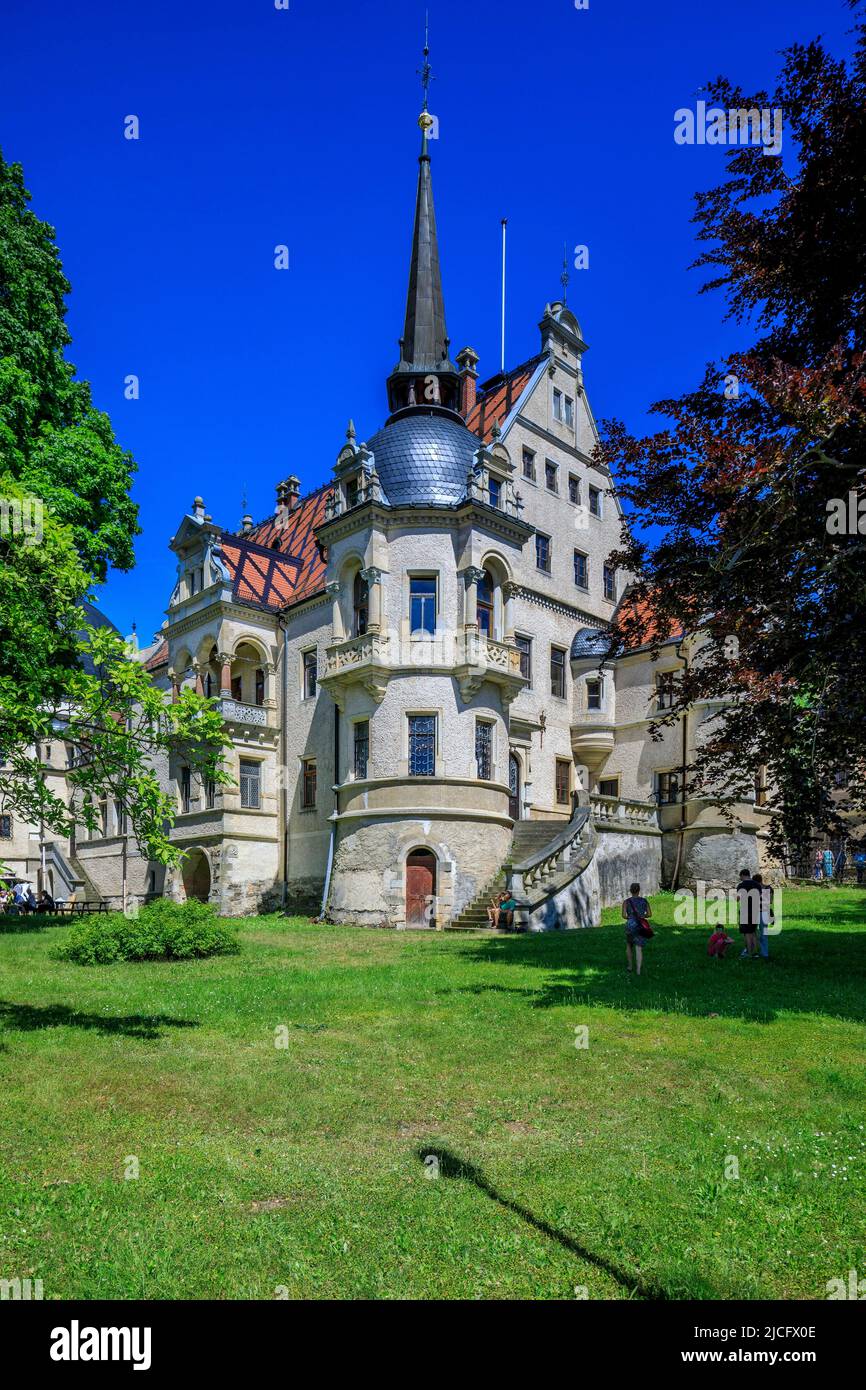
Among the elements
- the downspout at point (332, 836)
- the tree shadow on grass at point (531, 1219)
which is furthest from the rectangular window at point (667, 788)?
the tree shadow on grass at point (531, 1219)

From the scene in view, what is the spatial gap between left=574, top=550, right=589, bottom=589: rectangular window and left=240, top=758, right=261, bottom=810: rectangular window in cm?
1539

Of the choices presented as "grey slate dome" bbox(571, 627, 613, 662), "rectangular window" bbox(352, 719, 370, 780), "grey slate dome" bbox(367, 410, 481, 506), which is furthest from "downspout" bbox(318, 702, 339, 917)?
"grey slate dome" bbox(571, 627, 613, 662)

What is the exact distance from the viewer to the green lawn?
5.41 metres

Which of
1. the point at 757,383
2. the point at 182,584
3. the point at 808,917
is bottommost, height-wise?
the point at 808,917

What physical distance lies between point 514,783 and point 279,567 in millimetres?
14831

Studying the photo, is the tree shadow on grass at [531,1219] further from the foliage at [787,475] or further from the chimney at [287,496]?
the chimney at [287,496]

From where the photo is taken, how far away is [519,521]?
30.4 m

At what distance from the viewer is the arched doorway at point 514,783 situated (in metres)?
32.9

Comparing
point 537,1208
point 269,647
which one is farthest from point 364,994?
point 269,647

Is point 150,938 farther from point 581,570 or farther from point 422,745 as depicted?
point 581,570

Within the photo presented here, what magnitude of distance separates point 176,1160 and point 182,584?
1362 inches

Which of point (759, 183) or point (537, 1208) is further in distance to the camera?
point (759, 183)

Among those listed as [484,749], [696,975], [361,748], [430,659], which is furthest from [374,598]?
[696,975]

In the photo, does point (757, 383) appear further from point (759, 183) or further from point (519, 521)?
point (519, 521)
